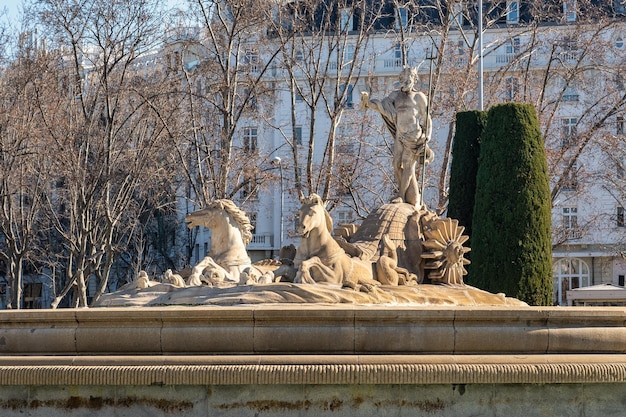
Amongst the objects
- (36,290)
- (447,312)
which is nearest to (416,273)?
(447,312)

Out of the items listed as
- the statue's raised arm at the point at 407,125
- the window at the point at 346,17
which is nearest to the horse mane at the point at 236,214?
the statue's raised arm at the point at 407,125

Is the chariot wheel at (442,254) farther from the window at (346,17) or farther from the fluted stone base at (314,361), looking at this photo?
the window at (346,17)

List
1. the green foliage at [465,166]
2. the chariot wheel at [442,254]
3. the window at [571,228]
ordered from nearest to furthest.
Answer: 1. the chariot wheel at [442,254]
2. the green foliage at [465,166]
3. the window at [571,228]

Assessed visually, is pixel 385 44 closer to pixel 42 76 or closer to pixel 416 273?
pixel 42 76

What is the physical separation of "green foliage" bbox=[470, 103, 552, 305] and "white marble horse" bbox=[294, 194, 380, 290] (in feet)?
31.6

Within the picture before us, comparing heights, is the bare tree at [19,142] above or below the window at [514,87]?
below

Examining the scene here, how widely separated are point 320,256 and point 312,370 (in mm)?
4078

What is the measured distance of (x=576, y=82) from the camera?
36.3 m

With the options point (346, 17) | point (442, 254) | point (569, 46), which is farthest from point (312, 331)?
point (346, 17)

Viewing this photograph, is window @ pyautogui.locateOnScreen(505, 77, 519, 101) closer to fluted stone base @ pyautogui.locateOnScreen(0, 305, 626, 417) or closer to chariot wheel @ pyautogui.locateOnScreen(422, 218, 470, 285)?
chariot wheel @ pyautogui.locateOnScreen(422, 218, 470, 285)

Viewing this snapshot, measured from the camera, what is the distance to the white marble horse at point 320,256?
47.5ft

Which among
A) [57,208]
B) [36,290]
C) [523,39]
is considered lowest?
[36,290]

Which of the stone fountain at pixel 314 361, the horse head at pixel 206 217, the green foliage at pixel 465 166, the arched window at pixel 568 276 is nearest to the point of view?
the stone fountain at pixel 314 361

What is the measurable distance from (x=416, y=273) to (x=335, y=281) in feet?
8.85
